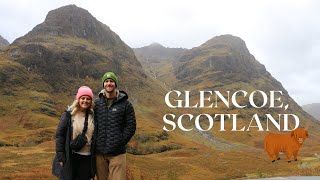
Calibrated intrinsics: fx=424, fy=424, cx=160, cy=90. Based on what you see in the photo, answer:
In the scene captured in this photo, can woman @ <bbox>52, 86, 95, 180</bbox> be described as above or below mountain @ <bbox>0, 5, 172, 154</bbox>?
below

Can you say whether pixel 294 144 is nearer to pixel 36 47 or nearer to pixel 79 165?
pixel 79 165

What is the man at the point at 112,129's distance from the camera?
7.78m

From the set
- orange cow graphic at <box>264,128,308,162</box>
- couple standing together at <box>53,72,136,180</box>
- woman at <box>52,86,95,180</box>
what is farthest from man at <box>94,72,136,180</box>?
orange cow graphic at <box>264,128,308,162</box>

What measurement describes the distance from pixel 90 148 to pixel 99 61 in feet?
595

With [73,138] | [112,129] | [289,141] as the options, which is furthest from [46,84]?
[112,129]

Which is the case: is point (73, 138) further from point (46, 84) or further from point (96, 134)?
point (46, 84)

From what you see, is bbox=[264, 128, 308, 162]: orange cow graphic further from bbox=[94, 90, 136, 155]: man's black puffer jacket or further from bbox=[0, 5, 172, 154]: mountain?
bbox=[0, 5, 172, 154]: mountain

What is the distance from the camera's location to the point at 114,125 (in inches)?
307

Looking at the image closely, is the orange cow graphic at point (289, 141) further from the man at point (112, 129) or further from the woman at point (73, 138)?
the woman at point (73, 138)

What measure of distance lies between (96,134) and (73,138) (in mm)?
425

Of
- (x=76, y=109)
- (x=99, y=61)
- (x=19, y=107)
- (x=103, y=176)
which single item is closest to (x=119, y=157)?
(x=103, y=176)

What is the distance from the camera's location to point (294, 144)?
1029 inches

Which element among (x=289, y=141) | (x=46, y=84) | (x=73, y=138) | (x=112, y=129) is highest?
(x=46, y=84)

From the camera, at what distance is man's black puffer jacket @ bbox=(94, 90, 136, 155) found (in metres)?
7.77
